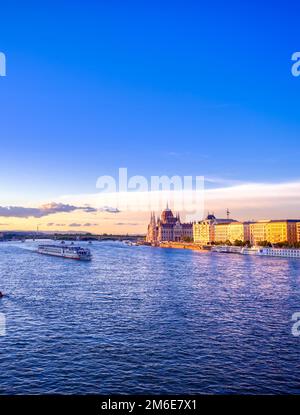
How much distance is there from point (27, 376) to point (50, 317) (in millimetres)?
7824

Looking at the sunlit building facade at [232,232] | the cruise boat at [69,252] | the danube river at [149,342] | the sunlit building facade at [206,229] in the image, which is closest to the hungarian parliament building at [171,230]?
the sunlit building facade at [206,229]

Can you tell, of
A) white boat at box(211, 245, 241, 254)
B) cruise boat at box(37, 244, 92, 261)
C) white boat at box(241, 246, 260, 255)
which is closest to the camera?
cruise boat at box(37, 244, 92, 261)

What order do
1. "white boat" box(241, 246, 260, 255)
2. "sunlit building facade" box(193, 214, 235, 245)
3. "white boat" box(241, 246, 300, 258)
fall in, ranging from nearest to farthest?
"white boat" box(241, 246, 300, 258) → "white boat" box(241, 246, 260, 255) → "sunlit building facade" box(193, 214, 235, 245)

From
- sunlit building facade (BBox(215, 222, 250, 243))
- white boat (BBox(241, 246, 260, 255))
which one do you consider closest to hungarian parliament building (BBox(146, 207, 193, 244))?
sunlit building facade (BBox(215, 222, 250, 243))

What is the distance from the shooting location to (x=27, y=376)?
521 inches

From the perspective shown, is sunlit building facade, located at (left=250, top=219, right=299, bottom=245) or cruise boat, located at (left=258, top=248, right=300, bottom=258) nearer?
cruise boat, located at (left=258, top=248, right=300, bottom=258)

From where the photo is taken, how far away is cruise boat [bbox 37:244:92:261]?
63531 millimetres

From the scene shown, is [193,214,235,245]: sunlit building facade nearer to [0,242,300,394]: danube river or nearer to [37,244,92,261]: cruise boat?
[37,244,92,261]: cruise boat

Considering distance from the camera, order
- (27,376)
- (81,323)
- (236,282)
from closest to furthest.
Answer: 1. (27,376)
2. (81,323)
3. (236,282)

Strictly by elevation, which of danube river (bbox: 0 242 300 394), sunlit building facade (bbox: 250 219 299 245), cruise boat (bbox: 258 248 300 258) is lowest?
danube river (bbox: 0 242 300 394)

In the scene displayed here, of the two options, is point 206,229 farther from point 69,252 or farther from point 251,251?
point 69,252

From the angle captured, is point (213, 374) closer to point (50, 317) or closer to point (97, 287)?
point (50, 317)

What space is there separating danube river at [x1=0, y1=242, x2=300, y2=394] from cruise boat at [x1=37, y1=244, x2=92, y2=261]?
3320 centimetres
